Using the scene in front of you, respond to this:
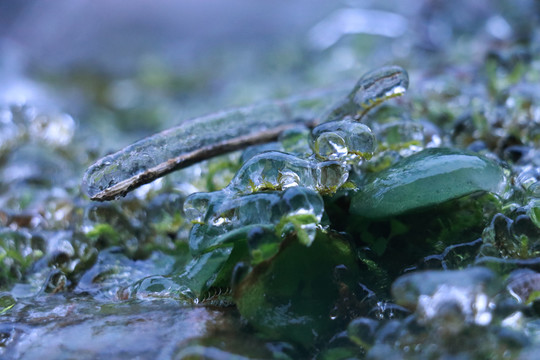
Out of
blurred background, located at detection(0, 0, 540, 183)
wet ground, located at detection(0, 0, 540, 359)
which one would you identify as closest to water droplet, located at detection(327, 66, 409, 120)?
wet ground, located at detection(0, 0, 540, 359)

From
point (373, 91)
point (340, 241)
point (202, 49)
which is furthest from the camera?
point (202, 49)

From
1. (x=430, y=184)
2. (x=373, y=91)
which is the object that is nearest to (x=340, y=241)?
(x=430, y=184)

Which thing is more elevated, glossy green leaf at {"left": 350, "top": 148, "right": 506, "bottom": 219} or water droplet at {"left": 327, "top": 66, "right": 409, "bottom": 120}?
water droplet at {"left": 327, "top": 66, "right": 409, "bottom": 120}

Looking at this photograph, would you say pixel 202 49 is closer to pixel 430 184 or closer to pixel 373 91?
pixel 373 91

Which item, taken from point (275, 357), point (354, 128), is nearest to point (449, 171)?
point (354, 128)

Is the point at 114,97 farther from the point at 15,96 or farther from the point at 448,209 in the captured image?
the point at 448,209

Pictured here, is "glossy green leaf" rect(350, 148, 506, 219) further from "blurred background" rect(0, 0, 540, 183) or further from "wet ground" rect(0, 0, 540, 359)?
"blurred background" rect(0, 0, 540, 183)

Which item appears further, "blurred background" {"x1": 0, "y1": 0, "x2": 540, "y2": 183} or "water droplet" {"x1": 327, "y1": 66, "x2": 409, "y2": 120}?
"blurred background" {"x1": 0, "y1": 0, "x2": 540, "y2": 183}

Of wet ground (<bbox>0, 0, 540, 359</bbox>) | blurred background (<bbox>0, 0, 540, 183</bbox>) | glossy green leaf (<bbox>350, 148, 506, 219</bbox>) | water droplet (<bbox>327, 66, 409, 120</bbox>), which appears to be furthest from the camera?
blurred background (<bbox>0, 0, 540, 183</bbox>)

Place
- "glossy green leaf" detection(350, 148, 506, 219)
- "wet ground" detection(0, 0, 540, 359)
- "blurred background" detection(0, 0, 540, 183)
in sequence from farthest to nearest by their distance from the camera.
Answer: "blurred background" detection(0, 0, 540, 183) → "glossy green leaf" detection(350, 148, 506, 219) → "wet ground" detection(0, 0, 540, 359)

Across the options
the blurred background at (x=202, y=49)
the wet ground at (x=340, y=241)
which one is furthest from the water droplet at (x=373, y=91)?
the blurred background at (x=202, y=49)

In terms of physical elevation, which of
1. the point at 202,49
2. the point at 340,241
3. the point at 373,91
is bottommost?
the point at 340,241
